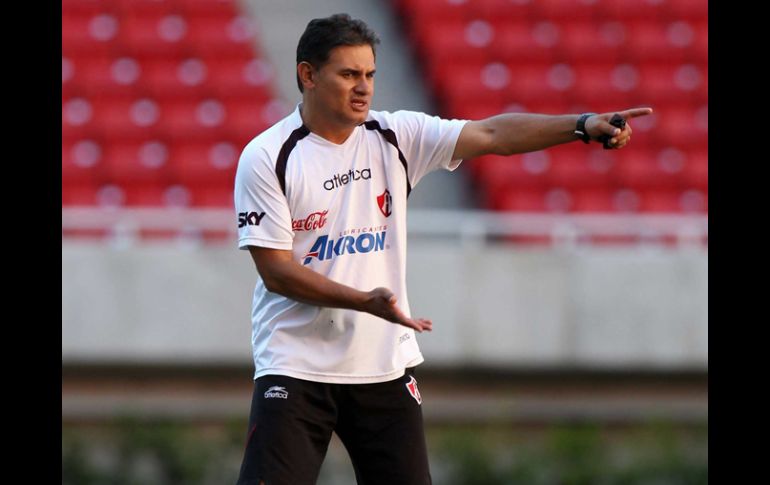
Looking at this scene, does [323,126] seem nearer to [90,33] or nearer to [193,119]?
[193,119]

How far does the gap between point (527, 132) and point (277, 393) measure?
61.2 inches

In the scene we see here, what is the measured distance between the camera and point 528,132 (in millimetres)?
5312

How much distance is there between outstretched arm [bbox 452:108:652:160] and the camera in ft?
16.8

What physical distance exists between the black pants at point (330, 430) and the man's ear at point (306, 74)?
4.16ft

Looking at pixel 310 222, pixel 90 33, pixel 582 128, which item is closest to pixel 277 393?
pixel 310 222

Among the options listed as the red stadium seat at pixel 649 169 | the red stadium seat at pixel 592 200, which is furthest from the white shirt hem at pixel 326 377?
the red stadium seat at pixel 649 169

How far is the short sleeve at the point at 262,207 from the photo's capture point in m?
5.20

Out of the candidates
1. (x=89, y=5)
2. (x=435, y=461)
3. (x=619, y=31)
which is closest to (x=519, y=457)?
(x=435, y=461)

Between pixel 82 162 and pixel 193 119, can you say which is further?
pixel 193 119

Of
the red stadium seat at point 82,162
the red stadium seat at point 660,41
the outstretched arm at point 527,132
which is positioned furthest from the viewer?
the red stadium seat at point 660,41

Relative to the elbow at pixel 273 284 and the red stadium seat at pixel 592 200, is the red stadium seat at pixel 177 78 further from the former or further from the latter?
the elbow at pixel 273 284
